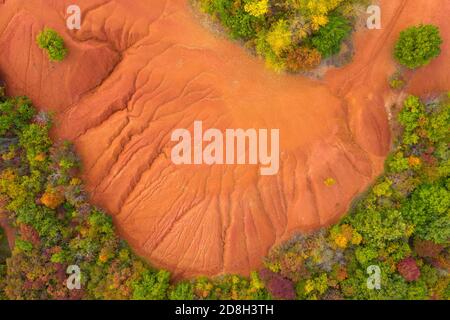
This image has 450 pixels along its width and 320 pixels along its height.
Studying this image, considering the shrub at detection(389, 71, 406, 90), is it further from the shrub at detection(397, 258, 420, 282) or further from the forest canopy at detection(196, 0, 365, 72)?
the shrub at detection(397, 258, 420, 282)

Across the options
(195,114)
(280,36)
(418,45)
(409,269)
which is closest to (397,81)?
(418,45)

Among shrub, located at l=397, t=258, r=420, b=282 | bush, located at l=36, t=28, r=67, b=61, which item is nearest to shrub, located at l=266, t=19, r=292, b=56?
bush, located at l=36, t=28, r=67, b=61

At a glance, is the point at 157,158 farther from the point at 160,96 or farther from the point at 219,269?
the point at 219,269

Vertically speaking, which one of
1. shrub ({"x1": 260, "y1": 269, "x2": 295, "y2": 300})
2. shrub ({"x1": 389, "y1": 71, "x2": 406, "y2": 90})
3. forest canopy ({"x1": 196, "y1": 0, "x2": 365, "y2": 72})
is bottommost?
shrub ({"x1": 260, "y1": 269, "x2": 295, "y2": 300})

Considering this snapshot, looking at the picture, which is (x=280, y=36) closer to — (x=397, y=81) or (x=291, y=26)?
(x=291, y=26)

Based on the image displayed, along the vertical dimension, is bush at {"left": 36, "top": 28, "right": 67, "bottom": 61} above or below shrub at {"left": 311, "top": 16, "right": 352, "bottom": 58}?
above

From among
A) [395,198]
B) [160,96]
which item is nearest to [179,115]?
[160,96]

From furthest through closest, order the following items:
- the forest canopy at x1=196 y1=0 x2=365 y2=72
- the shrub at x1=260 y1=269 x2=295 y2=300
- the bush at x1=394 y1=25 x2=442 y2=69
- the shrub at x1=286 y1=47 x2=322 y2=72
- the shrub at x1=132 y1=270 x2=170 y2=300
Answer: the shrub at x1=132 y1=270 x2=170 y2=300
the shrub at x1=260 y1=269 x2=295 y2=300
the shrub at x1=286 y1=47 x2=322 y2=72
the bush at x1=394 y1=25 x2=442 y2=69
the forest canopy at x1=196 y1=0 x2=365 y2=72

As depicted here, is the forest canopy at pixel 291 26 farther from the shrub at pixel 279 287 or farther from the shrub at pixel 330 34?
the shrub at pixel 279 287
